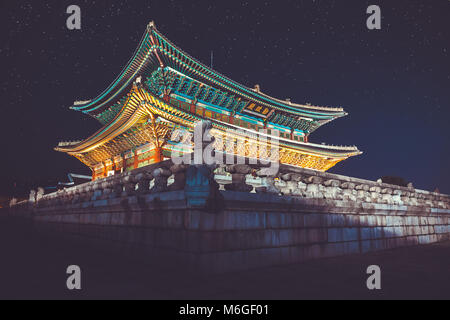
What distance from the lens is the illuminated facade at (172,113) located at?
1806 cm

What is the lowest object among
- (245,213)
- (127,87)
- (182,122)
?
(245,213)

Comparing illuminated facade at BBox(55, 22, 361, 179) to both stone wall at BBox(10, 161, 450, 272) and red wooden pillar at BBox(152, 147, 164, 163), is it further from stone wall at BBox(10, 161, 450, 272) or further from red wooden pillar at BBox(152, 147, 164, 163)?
stone wall at BBox(10, 161, 450, 272)

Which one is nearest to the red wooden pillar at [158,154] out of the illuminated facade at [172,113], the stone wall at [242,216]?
the illuminated facade at [172,113]

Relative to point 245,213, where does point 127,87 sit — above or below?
above

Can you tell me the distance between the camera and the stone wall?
479 cm

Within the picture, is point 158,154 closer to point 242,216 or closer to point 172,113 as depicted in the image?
point 172,113

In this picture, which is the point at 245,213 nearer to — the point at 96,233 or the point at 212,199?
the point at 212,199

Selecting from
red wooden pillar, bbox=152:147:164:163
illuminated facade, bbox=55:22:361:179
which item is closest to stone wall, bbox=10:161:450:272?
red wooden pillar, bbox=152:147:164:163

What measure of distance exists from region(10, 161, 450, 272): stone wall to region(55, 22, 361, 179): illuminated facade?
29.5 feet

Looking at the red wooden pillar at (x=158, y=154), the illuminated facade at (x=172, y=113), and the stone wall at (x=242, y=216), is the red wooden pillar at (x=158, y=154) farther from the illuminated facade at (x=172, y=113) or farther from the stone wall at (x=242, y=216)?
the stone wall at (x=242, y=216)
